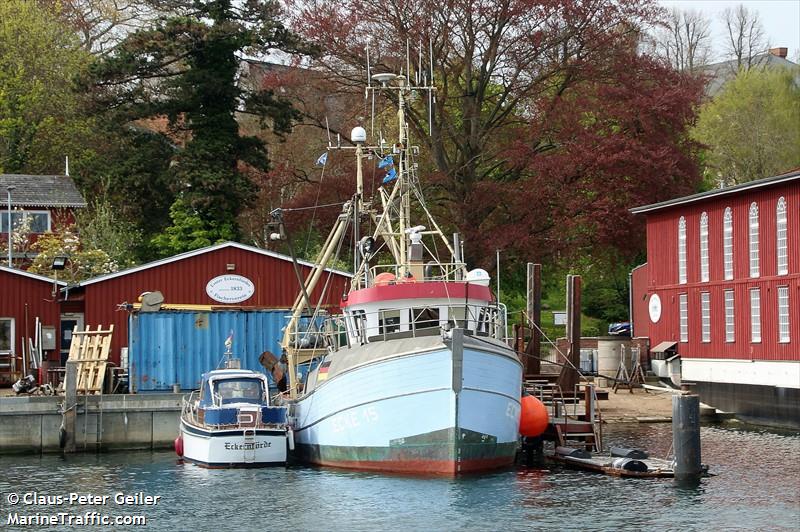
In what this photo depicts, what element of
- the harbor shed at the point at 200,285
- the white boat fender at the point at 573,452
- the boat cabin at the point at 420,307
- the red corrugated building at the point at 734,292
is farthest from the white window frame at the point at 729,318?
the boat cabin at the point at 420,307

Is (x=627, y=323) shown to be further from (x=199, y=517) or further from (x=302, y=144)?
(x=199, y=517)

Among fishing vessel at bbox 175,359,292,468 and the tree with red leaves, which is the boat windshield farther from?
the tree with red leaves

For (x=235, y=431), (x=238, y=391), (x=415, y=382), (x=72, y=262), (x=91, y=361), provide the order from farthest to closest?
(x=72, y=262) → (x=91, y=361) → (x=238, y=391) → (x=235, y=431) → (x=415, y=382)

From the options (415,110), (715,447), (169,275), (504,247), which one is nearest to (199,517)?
(715,447)

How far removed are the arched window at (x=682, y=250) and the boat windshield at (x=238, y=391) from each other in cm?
2337

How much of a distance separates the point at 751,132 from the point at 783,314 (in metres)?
34.2

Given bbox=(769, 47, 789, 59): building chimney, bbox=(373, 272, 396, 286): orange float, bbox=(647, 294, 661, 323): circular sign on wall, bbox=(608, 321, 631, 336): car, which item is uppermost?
bbox=(769, 47, 789, 59): building chimney

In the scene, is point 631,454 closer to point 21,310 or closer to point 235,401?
point 235,401

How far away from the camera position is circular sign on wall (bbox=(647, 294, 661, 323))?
54688mm

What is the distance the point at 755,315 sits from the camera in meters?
46.8

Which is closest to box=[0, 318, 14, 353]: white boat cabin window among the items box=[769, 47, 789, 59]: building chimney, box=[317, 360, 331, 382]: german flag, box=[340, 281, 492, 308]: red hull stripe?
box=[317, 360, 331, 382]: german flag

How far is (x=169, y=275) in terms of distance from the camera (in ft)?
151

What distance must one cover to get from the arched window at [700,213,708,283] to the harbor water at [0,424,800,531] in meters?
16.2

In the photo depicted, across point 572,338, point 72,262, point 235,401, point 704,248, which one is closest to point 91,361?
point 235,401
